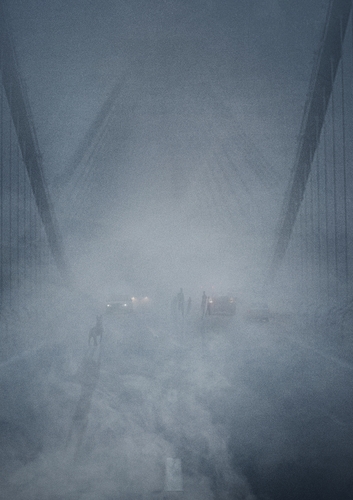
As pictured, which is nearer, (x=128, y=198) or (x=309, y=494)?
(x=309, y=494)

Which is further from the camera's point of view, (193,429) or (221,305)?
(221,305)

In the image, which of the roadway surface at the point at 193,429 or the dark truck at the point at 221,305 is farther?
the dark truck at the point at 221,305

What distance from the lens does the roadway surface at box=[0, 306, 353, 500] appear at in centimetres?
462

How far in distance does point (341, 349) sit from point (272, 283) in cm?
2640

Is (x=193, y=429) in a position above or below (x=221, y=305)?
above

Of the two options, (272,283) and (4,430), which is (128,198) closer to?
(272,283)

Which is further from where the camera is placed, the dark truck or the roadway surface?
the dark truck

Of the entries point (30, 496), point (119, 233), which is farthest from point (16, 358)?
point (119, 233)

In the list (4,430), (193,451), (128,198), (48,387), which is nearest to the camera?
(193,451)

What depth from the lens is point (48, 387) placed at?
866cm

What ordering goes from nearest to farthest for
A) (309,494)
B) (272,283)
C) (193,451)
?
(309,494) → (193,451) → (272,283)

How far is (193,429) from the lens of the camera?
622 cm

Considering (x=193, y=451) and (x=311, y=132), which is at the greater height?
(x=311, y=132)

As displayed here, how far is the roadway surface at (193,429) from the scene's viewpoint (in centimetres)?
462
